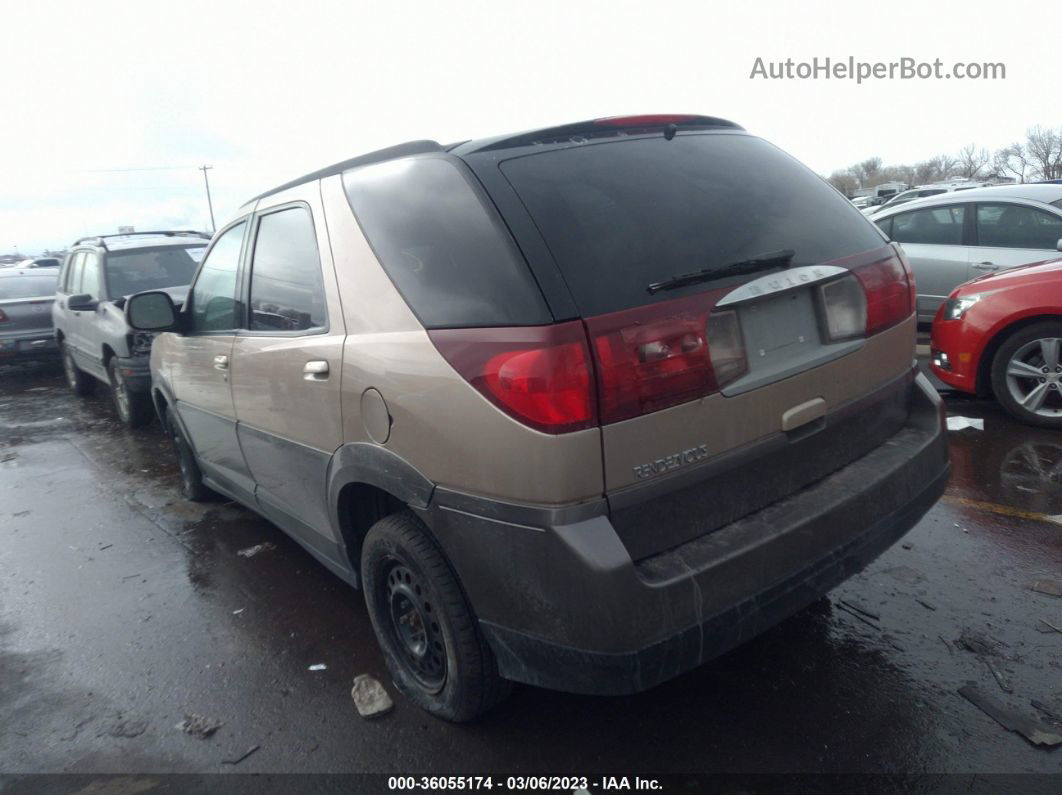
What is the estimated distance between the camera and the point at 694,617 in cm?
213

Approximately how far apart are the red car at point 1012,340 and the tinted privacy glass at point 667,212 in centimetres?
313

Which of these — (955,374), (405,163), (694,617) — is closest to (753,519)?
(694,617)

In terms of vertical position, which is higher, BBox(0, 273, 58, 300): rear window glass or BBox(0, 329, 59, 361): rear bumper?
BBox(0, 273, 58, 300): rear window glass

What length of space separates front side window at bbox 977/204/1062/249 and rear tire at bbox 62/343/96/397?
1022 cm

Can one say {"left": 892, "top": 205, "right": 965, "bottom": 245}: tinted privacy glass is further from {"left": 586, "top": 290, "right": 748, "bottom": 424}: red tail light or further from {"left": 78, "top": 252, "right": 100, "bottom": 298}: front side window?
{"left": 78, "top": 252, "right": 100, "bottom": 298}: front side window

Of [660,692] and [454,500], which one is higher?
[454,500]

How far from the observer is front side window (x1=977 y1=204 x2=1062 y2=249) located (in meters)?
6.96

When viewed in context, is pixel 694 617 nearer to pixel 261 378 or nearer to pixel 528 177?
pixel 528 177

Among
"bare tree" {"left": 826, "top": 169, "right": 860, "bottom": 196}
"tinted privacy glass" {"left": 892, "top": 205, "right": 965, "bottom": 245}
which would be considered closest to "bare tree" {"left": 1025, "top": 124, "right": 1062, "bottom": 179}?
"bare tree" {"left": 826, "top": 169, "right": 860, "bottom": 196}

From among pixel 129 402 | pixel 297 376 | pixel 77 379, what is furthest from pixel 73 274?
pixel 297 376

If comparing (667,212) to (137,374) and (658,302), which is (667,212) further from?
(137,374)

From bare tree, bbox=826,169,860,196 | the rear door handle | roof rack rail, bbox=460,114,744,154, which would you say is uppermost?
bare tree, bbox=826,169,860,196

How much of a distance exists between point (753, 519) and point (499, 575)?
0.79m

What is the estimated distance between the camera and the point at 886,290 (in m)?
2.72
